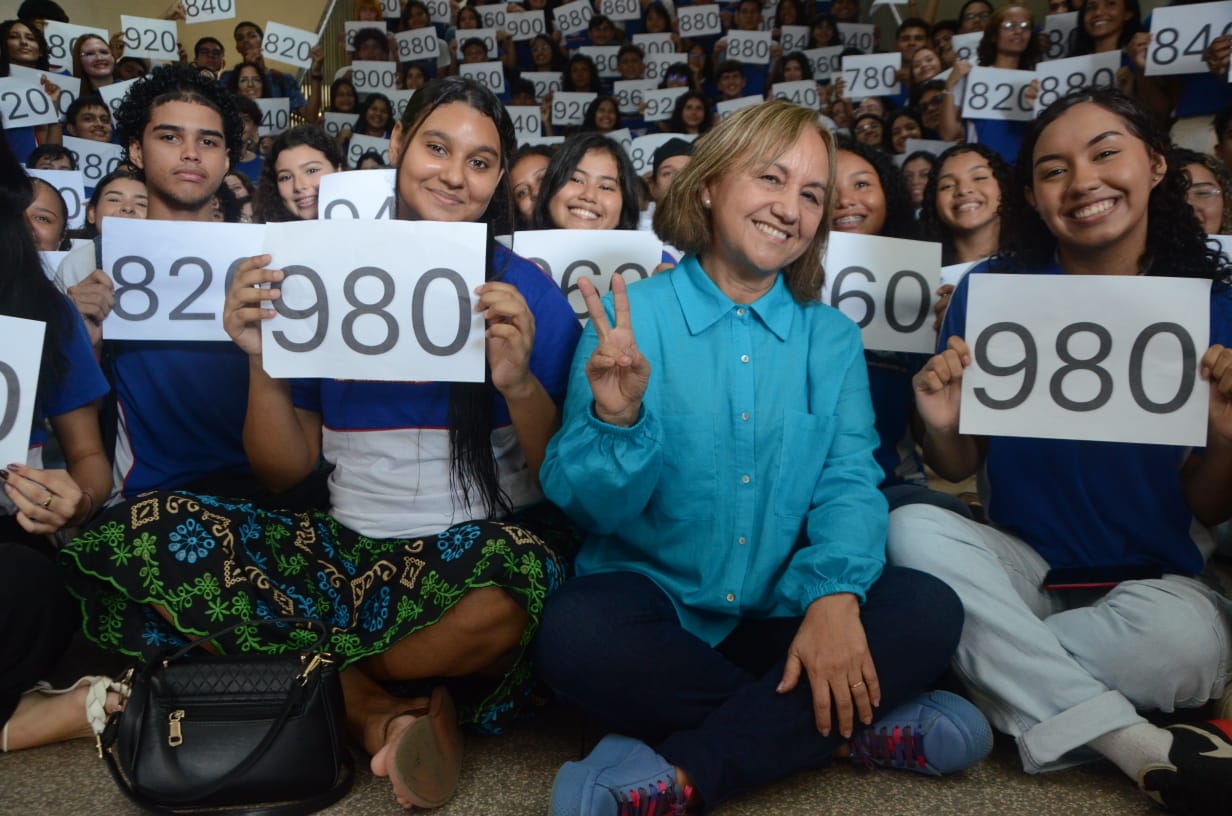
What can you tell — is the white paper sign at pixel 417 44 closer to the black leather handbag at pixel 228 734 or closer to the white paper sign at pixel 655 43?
the white paper sign at pixel 655 43

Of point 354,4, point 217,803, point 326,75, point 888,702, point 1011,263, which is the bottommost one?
point 217,803

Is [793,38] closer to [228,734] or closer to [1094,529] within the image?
[1094,529]

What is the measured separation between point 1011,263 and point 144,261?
170 centimetres

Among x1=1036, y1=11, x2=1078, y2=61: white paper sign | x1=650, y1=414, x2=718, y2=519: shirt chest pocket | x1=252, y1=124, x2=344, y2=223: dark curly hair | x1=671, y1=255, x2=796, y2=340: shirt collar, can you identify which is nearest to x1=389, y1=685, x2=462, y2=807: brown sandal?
x1=650, y1=414, x2=718, y2=519: shirt chest pocket

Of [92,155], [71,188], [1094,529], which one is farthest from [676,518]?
[92,155]

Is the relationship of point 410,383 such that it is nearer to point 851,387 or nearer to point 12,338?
point 12,338

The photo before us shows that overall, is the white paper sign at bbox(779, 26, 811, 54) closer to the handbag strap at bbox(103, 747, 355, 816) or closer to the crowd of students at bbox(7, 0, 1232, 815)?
the crowd of students at bbox(7, 0, 1232, 815)

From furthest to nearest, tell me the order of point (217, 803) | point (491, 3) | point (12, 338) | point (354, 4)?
1. point (354, 4)
2. point (491, 3)
3. point (12, 338)
4. point (217, 803)

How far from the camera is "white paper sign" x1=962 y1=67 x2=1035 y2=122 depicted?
3822mm

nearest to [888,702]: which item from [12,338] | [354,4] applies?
[12,338]

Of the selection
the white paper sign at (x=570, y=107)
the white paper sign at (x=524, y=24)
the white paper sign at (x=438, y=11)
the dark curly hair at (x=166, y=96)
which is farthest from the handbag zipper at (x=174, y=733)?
the white paper sign at (x=438, y=11)

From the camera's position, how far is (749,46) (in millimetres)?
6531

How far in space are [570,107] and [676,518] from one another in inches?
205

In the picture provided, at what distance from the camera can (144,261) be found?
1955 millimetres
